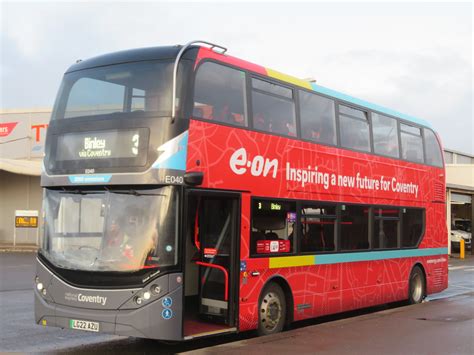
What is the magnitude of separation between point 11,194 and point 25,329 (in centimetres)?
2506

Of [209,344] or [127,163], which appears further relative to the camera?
[209,344]

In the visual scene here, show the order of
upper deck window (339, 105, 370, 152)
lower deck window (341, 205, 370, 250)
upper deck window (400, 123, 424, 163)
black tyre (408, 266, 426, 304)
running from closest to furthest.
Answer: lower deck window (341, 205, 370, 250)
upper deck window (339, 105, 370, 152)
upper deck window (400, 123, 424, 163)
black tyre (408, 266, 426, 304)

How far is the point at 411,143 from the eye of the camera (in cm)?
1366

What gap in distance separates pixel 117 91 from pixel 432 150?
902 cm

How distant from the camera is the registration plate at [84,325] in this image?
754 cm

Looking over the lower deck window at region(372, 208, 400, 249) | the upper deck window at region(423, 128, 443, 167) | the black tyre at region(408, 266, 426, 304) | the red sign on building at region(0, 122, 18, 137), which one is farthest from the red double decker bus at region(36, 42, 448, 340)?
the red sign on building at region(0, 122, 18, 137)

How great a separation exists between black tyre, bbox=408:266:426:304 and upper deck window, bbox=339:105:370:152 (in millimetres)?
3543

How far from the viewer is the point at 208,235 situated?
880cm

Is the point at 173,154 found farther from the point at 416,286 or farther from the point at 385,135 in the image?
the point at 416,286

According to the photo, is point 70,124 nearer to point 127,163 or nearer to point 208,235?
point 127,163

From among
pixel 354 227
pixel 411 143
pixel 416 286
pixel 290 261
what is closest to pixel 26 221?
pixel 416 286

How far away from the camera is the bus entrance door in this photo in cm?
859

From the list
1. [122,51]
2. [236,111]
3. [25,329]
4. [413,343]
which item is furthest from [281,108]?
[25,329]

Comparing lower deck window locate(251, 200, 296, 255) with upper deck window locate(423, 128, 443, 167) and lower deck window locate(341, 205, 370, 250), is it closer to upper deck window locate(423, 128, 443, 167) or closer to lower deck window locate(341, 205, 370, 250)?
lower deck window locate(341, 205, 370, 250)
